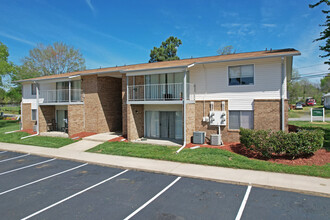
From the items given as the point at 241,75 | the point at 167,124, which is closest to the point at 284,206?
the point at 241,75

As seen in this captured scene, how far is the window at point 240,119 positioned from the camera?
1278 centimetres

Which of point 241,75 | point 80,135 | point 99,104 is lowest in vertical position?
point 80,135

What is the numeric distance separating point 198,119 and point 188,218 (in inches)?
357

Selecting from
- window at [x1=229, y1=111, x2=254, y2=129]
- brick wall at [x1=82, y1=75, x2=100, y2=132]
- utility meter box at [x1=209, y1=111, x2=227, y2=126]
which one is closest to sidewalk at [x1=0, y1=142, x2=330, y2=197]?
utility meter box at [x1=209, y1=111, x2=227, y2=126]

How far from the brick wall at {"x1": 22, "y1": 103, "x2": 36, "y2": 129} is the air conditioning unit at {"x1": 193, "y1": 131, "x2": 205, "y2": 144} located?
17.0 metres

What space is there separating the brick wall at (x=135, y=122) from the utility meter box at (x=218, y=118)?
5133mm

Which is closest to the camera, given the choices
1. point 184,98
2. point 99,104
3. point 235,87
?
point 184,98

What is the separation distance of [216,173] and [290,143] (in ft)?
11.2

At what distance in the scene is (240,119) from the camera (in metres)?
13.0

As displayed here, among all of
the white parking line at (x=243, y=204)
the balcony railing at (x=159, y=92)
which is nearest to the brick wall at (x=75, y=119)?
the balcony railing at (x=159, y=92)

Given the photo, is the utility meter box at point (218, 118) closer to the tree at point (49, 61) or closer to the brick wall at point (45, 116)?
the brick wall at point (45, 116)

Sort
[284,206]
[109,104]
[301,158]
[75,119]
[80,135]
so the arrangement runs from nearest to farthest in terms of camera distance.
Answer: [284,206] < [301,158] < [80,135] < [75,119] < [109,104]

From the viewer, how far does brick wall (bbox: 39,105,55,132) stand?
19125 mm

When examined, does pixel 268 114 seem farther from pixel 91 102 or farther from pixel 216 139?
pixel 91 102
